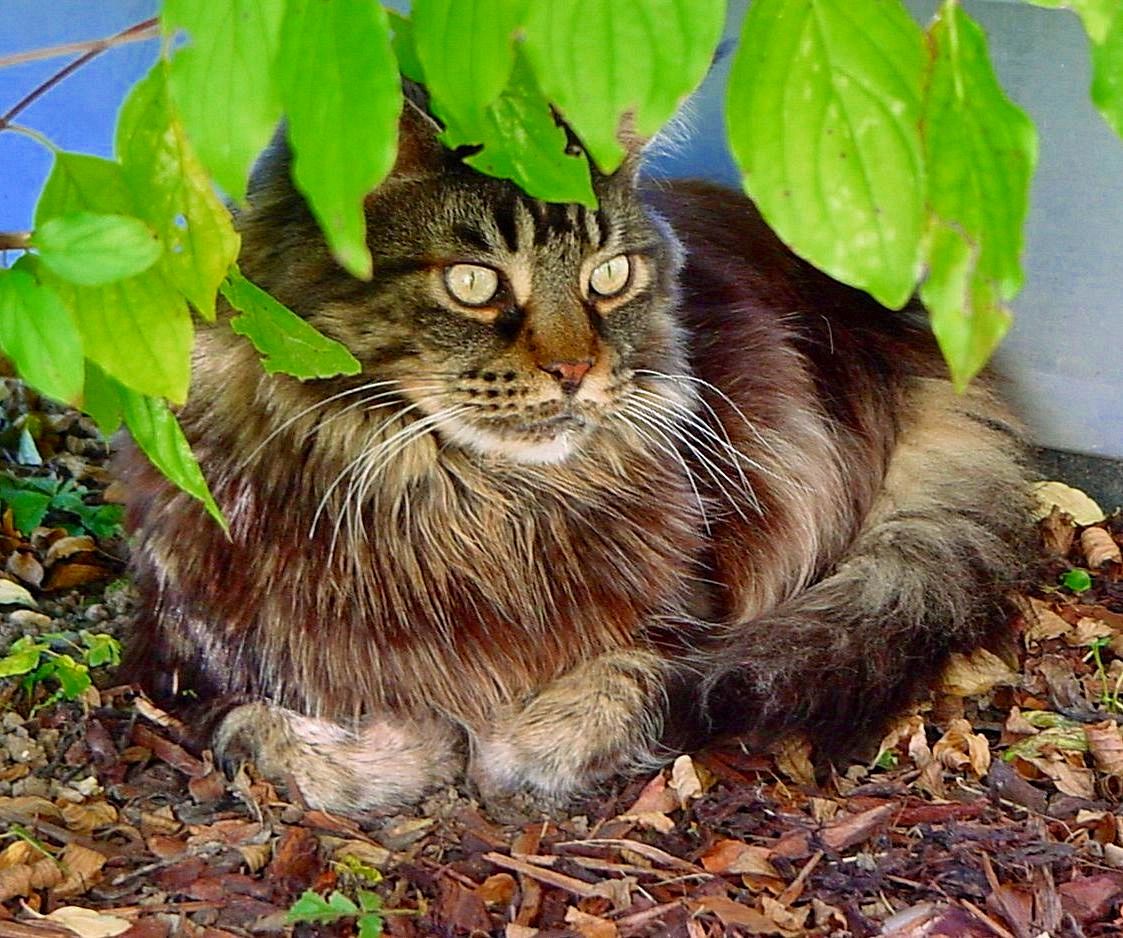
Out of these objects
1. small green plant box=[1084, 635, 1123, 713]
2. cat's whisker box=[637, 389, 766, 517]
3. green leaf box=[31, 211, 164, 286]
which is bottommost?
small green plant box=[1084, 635, 1123, 713]

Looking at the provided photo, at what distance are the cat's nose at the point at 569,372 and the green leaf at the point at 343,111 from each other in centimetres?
101

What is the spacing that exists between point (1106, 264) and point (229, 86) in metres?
2.16

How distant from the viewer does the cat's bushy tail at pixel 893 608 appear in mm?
1978

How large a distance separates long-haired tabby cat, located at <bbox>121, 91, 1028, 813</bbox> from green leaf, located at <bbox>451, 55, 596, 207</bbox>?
0.69m

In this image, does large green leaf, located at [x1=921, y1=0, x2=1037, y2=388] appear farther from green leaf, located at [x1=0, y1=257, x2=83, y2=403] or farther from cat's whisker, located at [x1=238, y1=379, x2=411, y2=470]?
cat's whisker, located at [x1=238, y1=379, x2=411, y2=470]

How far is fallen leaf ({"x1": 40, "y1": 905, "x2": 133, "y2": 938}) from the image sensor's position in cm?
156

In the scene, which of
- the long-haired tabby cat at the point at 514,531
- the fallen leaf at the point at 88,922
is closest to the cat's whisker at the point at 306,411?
the long-haired tabby cat at the point at 514,531

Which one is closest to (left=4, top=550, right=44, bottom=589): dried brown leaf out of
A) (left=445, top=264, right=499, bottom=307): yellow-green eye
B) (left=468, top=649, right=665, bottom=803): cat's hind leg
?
(left=468, top=649, right=665, bottom=803): cat's hind leg

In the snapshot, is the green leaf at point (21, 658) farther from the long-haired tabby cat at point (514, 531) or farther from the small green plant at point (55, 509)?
the small green plant at point (55, 509)

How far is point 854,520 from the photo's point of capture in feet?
8.03

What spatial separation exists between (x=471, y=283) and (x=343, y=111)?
3.38 ft

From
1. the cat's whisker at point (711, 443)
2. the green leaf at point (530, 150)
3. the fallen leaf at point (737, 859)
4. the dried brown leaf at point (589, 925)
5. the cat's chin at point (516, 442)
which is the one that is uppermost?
the green leaf at point (530, 150)

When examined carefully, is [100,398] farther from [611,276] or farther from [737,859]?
[737,859]

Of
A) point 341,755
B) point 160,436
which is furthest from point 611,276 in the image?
point 160,436
